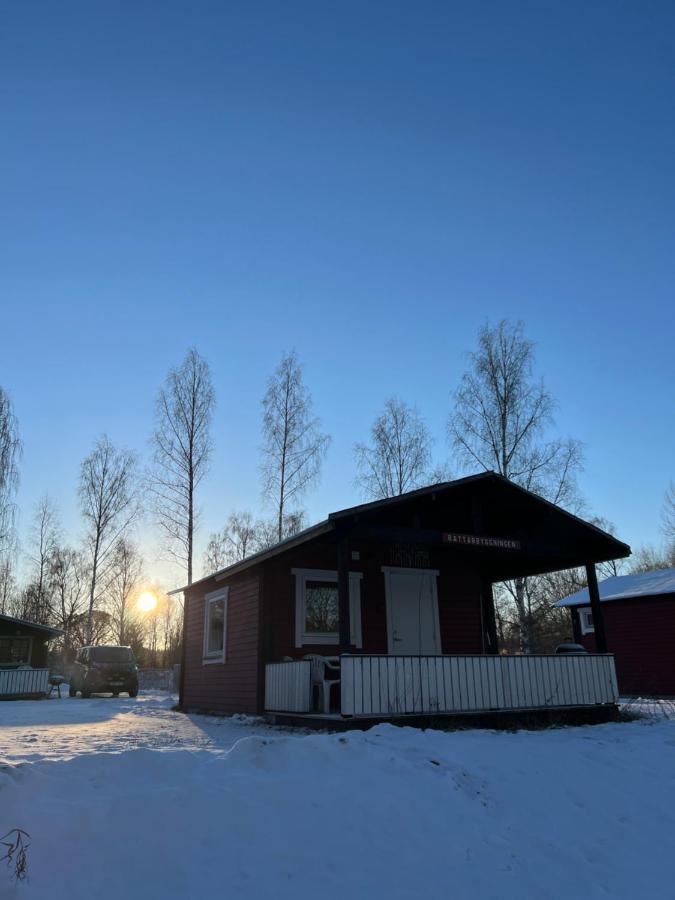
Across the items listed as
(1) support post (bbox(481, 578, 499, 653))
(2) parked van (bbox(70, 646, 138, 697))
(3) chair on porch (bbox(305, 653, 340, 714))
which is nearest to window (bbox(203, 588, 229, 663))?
(3) chair on porch (bbox(305, 653, 340, 714))

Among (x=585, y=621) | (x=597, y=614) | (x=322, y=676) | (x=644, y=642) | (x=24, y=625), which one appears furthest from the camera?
(x=24, y=625)

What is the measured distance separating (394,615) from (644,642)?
35.1 feet

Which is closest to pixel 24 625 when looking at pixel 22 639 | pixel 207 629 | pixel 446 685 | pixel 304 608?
pixel 22 639

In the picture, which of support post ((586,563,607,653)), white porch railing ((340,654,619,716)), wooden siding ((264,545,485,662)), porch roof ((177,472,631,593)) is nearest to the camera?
white porch railing ((340,654,619,716))

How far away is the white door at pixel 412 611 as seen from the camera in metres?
13.8

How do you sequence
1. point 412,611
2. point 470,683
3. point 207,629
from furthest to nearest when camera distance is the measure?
1. point 207,629
2. point 412,611
3. point 470,683

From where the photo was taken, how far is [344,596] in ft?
32.8

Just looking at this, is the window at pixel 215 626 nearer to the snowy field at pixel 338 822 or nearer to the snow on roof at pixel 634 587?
the snowy field at pixel 338 822

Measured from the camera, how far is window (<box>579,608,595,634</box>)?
23.5 meters

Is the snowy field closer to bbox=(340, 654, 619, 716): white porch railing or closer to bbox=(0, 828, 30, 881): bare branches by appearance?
bbox=(0, 828, 30, 881): bare branches

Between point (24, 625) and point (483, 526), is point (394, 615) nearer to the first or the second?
point (483, 526)

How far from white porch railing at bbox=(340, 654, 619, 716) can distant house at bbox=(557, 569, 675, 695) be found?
932 cm

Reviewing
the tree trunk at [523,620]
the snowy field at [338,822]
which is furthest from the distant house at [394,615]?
the tree trunk at [523,620]

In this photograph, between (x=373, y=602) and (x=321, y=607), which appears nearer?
(x=321, y=607)
